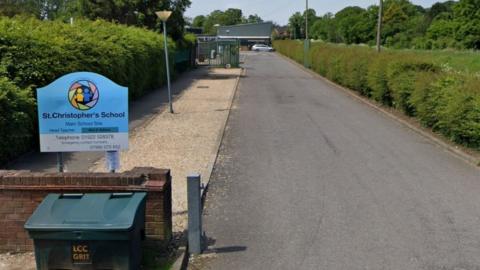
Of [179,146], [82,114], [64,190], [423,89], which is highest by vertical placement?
[82,114]

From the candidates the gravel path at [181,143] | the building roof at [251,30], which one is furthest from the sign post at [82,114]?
the building roof at [251,30]

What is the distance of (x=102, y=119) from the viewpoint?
6.07m

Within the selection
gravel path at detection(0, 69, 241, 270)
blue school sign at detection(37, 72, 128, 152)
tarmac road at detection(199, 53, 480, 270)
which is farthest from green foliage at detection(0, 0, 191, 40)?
blue school sign at detection(37, 72, 128, 152)

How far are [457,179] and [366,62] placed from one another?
44.9ft

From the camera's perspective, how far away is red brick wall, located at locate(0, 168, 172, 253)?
552 cm

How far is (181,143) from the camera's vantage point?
489 inches

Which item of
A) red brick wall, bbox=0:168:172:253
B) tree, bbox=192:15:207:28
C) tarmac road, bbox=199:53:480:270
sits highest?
tree, bbox=192:15:207:28

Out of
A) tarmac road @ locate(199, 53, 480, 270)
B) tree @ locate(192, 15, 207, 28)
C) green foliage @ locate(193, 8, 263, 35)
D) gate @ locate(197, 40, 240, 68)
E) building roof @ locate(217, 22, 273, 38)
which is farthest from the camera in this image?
tree @ locate(192, 15, 207, 28)

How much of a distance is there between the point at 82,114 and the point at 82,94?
8.2 inches

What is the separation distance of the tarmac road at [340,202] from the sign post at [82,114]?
162 centimetres

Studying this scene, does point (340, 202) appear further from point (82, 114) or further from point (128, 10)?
point (128, 10)

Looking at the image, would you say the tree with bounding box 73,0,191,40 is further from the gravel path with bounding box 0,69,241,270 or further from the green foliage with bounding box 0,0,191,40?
the gravel path with bounding box 0,69,241,270

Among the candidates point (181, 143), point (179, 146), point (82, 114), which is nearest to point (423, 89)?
point (181, 143)

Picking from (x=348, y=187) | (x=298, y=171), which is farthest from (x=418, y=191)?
(x=298, y=171)
